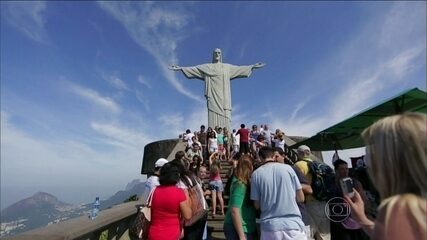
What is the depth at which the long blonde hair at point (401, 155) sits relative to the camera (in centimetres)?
145

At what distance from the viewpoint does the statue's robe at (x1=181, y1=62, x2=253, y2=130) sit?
827 inches

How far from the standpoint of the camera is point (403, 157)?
4.79 feet

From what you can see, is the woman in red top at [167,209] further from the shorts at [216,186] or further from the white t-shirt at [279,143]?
the white t-shirt at [279,143]

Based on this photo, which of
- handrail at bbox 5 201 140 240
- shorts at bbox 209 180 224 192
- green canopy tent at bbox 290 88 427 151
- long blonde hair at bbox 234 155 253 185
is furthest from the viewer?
shorts at bbox 209 180 224 192

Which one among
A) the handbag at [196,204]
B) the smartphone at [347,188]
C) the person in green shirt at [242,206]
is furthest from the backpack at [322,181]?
the smartphone at [347,188]

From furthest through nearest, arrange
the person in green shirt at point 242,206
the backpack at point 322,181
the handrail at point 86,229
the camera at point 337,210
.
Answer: the backpack at point 322,181 < the camera at point 337,210 < the person in green shirt at point 242,206 < the handrail at point 86,229

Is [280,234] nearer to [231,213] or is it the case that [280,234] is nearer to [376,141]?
[231,213]

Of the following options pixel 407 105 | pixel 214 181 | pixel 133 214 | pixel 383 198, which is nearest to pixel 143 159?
pixel 214 181

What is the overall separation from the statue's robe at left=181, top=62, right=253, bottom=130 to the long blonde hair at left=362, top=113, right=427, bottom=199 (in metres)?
19.3

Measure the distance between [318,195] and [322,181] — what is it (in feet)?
0.74

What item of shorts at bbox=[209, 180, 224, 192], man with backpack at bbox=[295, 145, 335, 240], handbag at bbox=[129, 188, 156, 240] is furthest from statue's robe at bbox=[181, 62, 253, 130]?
handbag at bbox=[129, 188, 156, 240]

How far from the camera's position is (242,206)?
14.1ft

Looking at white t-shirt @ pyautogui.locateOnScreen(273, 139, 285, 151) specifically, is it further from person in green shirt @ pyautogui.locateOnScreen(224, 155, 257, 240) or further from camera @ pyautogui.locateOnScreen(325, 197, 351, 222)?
person in green shirt @ pyautogui.locateOnScreen(224, 155, 257, 240)

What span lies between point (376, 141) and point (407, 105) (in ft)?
20.6
